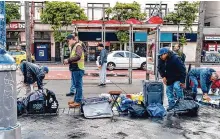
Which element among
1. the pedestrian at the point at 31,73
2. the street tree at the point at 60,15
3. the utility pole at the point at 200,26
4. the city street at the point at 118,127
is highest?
the street tree at the point at 60,15

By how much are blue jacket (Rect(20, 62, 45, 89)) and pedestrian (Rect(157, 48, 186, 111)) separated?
10.9 ft

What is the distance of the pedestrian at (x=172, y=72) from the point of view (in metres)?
7.94

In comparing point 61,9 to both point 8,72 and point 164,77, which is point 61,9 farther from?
point 8,72

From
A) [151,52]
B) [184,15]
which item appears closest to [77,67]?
[151,52]

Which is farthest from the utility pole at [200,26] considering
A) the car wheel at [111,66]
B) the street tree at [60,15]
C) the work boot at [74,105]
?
the street tree at [60,15]

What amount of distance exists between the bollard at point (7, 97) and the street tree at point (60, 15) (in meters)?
31.2

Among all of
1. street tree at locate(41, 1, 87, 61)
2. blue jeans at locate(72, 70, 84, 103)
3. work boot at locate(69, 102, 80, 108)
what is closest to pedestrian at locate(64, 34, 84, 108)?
blue jeans at locate(72, 70, 84, 103)

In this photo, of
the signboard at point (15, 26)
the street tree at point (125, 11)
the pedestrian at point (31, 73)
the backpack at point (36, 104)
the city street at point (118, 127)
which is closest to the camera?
the city street at point (118, 127)

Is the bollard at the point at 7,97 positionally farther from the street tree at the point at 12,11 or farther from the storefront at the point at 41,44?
the storefront at the point at 41,44

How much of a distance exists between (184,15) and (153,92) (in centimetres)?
3025

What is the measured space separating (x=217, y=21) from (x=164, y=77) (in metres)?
37.4

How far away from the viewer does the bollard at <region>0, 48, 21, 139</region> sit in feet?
13.2

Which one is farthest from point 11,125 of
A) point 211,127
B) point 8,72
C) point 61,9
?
point 61,9

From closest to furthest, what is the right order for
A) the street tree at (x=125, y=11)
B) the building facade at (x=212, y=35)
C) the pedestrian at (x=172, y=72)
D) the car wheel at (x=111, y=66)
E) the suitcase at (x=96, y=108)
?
the suitcase at (x=96, y=108) → the pedestrian at (x=172, y=72) → the car wheel at (x=111, y=66) → the street tree at (x=125, y=11) → the building facade at (x=212, y=35)
